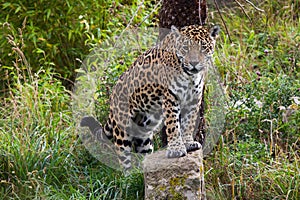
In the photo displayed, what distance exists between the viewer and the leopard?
5.30 m

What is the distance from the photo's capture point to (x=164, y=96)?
18.4 feet

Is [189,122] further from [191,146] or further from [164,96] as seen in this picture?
[164,96]

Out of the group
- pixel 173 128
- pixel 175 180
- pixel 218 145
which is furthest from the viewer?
→ pixel 218 145

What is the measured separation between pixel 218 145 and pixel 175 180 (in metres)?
1.28

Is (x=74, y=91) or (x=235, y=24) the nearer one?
(x=74, y=91)

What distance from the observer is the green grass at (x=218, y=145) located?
232 inches

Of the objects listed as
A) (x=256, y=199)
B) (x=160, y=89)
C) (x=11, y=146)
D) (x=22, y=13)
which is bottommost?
(x=256, y=199)

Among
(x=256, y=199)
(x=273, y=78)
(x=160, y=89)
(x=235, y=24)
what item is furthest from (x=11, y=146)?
(x=235, y=24)

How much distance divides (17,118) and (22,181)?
42.6 inches

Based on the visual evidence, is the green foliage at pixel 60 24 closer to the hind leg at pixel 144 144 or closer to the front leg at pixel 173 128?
the hind leg at pixel 144 144

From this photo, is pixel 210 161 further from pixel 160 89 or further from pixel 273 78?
pixel 273 78

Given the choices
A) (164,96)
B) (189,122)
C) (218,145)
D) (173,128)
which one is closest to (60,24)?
(218,145)

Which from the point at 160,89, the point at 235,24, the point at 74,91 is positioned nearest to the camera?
the point at 160,89

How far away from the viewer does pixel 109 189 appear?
588 cm
